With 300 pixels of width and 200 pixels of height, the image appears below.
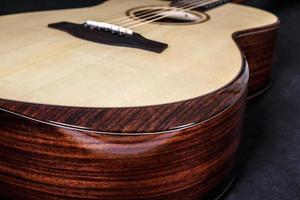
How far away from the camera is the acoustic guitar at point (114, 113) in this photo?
632 mm

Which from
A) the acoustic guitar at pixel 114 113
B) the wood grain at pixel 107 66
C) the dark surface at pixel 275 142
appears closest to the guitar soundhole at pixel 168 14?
the wood grain at pixel 107 66

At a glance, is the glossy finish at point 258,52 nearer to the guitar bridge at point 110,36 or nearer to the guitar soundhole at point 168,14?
the guitar soundhole at point 168,14

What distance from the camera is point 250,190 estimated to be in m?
0.97

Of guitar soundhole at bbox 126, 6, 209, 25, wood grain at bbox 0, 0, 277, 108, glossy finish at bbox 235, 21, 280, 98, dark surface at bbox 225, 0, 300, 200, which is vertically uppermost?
wood grain at bbox 0, 0, 277, 108

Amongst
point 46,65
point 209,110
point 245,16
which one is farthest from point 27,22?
point 245,16

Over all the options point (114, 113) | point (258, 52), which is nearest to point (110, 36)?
point (114, 113)

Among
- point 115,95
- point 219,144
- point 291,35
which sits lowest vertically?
point 291,35

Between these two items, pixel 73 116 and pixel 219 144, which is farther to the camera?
pixel 219 144

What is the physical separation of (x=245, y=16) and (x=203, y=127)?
0.71 metres

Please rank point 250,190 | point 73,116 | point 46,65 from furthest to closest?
point 250,190, point 46,65, point 73,116

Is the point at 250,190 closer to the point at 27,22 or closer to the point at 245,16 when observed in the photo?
the point at 245,16

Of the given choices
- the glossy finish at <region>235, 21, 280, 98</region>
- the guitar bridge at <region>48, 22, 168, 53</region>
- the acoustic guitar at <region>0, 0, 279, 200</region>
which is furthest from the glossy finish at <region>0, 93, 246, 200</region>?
the glossy finish at <region>235, 21, 280, 98</region>

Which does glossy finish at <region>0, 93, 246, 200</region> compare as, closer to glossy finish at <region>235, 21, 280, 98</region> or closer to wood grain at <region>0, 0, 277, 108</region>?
wood grain at <region>0, 0, 277, 108</region>

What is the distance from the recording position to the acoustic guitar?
0.63 meters
